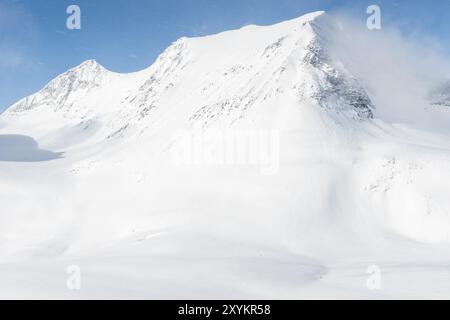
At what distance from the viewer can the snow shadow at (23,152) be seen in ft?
347

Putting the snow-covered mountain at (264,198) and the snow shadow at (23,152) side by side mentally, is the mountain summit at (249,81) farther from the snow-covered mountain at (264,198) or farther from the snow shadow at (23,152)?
the snow shadow at (23,152)

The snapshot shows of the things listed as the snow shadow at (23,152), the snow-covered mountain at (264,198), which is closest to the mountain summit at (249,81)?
the snow-covered mountain at (264,198)

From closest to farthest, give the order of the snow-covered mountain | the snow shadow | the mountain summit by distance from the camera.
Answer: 1. the snow-covered mountain
2. the mountain summit
3. the snow shadow

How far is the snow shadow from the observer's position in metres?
106

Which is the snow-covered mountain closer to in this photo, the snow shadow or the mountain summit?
the mountain summit

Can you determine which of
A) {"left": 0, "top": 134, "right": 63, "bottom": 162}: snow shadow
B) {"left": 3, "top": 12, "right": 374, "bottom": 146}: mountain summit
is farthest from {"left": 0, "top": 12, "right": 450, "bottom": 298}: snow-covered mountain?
{"left": 0, "top": 134, "right": 63, "bottom": 162}: snow shadow

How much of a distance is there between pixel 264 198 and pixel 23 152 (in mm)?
94127

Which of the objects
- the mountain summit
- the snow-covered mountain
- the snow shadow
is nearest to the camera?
the snow-covered mountain

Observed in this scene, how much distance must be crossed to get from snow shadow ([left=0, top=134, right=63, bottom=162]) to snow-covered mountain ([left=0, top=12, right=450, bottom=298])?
13.4 metres

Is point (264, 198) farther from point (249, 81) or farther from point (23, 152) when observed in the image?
point (23, 152)
